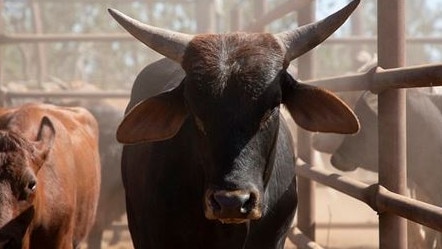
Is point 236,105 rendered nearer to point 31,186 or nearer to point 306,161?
point 31,186

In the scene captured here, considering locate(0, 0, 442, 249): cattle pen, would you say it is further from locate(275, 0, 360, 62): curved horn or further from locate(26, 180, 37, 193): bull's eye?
locate(26, 180, 37, 193): bull's eye

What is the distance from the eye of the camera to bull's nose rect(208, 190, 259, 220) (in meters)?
2.96

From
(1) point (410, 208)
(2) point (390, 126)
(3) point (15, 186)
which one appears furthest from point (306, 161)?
(1) point (410, 208)

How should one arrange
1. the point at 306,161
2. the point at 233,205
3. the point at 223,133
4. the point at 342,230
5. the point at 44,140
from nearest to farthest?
the point at 233,205
the point at 223,133
the point at 44,140
the point at 306,161
the point at 342,230

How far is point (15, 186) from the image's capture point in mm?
4094

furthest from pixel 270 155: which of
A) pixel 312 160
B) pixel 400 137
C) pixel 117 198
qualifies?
pixel 117 198

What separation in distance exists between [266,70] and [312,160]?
2.70 m

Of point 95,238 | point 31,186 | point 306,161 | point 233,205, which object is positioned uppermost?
point 233,205

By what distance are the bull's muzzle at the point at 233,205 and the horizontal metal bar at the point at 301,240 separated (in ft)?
6.82

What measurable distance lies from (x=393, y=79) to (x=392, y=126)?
0.30 meters

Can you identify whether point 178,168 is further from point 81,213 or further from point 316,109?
point 81,213

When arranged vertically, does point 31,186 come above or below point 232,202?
below

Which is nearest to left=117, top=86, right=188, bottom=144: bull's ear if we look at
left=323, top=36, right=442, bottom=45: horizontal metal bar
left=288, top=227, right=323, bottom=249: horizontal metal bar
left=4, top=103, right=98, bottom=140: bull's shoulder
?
left=4, top=103, right=98, bottom=140: bull's shoulder

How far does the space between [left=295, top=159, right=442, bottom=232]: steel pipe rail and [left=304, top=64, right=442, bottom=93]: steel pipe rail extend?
0.47 metres
